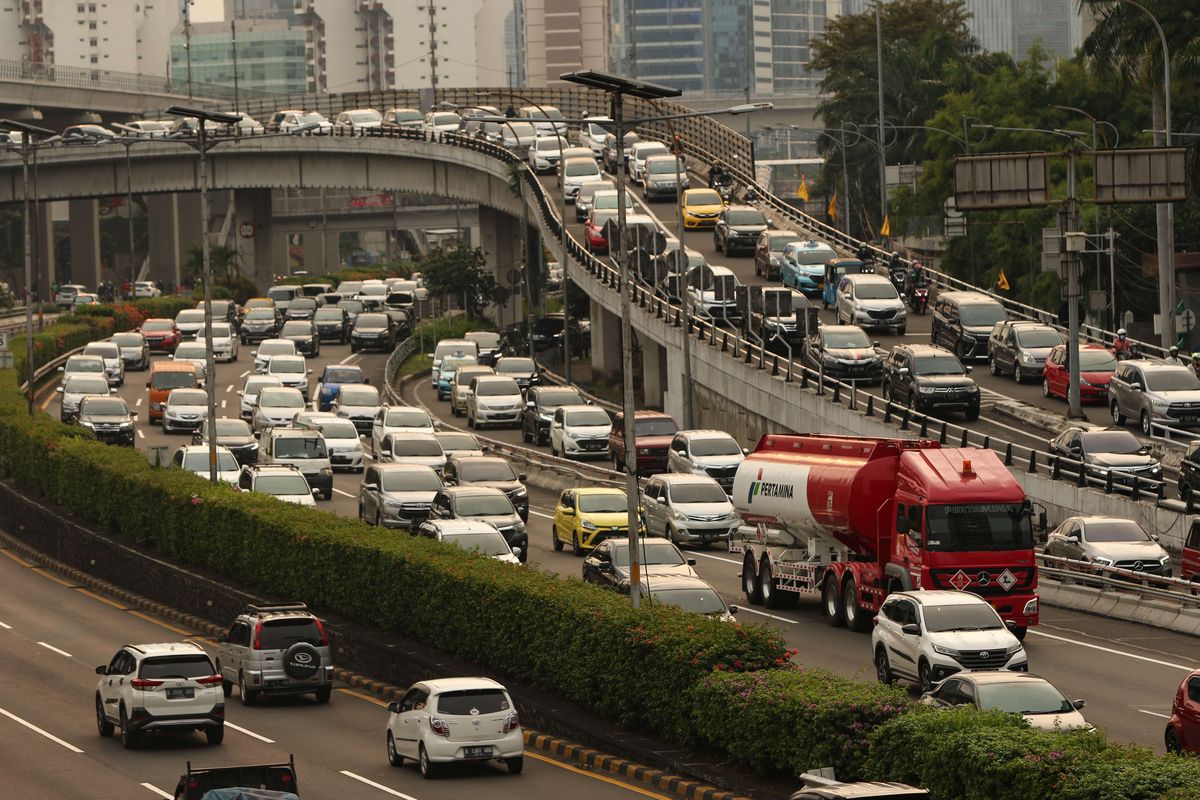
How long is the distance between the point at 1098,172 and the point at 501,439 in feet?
69.4

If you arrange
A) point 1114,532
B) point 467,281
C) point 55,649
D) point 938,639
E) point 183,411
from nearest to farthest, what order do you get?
point 938,639 → point 1114,532 → point 55,649 → point 183,411 → point 467,281

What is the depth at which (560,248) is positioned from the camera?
252ft

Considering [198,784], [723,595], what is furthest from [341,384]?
[198,784]

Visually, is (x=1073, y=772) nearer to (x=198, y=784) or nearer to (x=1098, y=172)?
(x=198, y=784)

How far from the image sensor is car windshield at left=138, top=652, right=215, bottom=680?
1092 inches

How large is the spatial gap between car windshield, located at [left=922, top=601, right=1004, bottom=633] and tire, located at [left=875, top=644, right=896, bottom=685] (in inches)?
39.8

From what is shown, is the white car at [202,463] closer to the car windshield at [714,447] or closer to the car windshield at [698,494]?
the car windshield at [714,447]

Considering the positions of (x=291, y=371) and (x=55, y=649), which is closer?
(x=55, y=649)

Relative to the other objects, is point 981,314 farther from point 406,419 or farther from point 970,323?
point 406,419

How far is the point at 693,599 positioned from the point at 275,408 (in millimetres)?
33788

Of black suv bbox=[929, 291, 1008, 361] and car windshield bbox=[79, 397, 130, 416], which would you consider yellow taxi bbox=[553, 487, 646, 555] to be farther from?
car windshield bbox=[79, 397, 130, 416]

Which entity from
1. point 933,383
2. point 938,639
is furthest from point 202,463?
point 938,639

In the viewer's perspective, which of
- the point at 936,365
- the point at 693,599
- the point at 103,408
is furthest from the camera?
the point at 103,408

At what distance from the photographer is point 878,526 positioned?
107 feet
